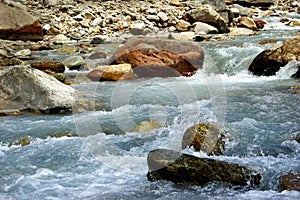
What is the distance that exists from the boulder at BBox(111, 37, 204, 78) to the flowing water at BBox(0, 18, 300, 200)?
79cm

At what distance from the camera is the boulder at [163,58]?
27.9 feet

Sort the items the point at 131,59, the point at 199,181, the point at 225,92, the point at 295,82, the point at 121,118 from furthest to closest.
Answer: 1. the point at 131,59
2. the point at 295,82
3. the point at 225,92
4. the point at 121,118
5. the point at 199,181

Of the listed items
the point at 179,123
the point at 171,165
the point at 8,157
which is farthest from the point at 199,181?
the point at 8,157

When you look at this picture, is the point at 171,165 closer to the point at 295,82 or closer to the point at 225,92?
the point at 225,92

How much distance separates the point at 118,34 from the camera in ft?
46.8

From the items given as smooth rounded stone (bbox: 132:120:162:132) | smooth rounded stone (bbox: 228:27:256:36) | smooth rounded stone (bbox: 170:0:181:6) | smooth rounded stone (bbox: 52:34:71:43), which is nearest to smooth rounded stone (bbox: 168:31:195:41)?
smooth rounded stone (bbox: 228:27:256:36)

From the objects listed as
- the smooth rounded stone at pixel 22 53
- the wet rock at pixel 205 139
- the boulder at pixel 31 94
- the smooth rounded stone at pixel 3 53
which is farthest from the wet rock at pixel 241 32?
the wet rock at pixel 205 139

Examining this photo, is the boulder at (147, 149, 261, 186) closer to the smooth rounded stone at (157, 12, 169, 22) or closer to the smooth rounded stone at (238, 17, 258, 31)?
the smooth rounded stone at (238, 17, 258, 31)

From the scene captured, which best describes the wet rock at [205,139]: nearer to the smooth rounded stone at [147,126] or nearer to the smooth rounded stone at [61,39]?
the smooth rounded stone at [147,126]

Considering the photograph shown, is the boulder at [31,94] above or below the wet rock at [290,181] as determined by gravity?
below

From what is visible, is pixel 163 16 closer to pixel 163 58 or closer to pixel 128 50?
pixel 128 50

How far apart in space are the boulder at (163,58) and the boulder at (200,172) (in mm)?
5131

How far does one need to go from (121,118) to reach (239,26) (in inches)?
446

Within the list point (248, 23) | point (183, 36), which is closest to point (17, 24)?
point (183, 36)
